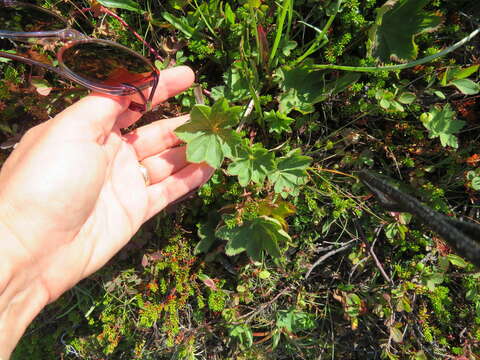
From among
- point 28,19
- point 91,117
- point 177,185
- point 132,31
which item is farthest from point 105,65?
point 177,185

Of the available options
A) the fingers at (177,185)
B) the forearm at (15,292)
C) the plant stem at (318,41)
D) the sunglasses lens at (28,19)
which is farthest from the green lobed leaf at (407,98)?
the forearm at (15,292)

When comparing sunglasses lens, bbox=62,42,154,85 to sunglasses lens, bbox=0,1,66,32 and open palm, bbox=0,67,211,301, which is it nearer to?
open palm, bbox=0,67,211,301

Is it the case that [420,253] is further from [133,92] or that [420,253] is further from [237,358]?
[133,92]

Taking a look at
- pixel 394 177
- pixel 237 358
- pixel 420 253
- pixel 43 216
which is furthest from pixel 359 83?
pixel 237 358

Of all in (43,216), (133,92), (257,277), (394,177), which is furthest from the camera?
(257,277)

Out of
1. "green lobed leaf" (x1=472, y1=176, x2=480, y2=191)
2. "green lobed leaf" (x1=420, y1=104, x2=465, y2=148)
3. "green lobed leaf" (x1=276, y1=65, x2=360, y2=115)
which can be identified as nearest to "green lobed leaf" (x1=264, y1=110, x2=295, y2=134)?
"green lobed leaf" (x1=276, y1=65, x2=360, y2=115)
